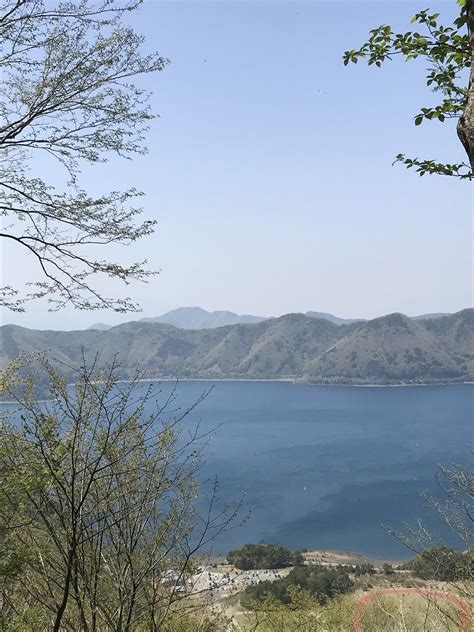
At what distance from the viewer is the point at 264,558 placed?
2858cm

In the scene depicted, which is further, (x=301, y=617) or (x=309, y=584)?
(x=309, y=584)

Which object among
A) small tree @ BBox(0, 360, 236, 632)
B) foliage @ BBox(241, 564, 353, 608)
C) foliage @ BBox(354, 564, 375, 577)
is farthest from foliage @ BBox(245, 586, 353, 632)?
foliage @ BBox(354, 564, 375, 577)

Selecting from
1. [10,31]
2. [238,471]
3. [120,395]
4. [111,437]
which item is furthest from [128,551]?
[238,471]

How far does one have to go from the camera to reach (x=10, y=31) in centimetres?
354

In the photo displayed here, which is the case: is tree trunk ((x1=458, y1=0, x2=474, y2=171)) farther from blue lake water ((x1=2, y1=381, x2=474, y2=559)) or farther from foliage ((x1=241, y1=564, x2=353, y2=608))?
foliage ((x1=241, y1=564, x2=353, y2=608))

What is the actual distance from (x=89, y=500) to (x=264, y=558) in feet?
91.4

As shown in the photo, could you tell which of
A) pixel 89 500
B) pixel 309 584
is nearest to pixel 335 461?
pixel 309 584

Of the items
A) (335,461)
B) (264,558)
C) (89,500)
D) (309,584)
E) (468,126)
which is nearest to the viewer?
(468,126)

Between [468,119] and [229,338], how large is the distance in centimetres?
15754

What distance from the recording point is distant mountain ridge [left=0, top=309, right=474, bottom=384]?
384 ft

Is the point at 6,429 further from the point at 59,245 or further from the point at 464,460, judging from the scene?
the point at 464,460

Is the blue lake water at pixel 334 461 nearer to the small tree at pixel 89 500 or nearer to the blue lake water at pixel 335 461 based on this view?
the blue lake water at pixel 335 461

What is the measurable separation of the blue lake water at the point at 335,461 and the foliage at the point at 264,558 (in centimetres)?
549

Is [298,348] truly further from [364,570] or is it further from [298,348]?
[364,570]
